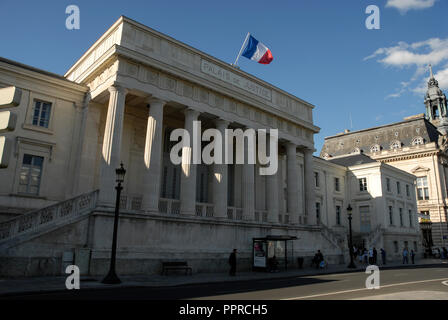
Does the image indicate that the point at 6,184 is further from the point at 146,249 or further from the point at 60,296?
the point at 60,296

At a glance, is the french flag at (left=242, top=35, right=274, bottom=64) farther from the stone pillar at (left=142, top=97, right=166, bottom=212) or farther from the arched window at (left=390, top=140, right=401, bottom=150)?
the arched window at (left=390, top=140, right=401, bottom=150)

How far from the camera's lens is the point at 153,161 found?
20656 mm

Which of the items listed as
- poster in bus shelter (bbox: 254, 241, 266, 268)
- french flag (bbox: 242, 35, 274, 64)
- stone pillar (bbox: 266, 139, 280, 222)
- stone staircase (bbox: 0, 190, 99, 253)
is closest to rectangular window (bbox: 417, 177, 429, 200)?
stone pillar (bbox: 266, 139, 280, 222)

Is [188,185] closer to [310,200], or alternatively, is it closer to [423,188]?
[310,200]

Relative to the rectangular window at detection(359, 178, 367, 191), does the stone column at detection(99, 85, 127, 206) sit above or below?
below

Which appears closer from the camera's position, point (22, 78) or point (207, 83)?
A: point (22, 78)

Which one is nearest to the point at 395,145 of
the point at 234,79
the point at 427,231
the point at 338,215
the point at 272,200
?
the point at 427,231

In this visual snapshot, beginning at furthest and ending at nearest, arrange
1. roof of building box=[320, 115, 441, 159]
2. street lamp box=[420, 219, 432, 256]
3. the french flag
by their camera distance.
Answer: roof of building box=[320, 115, 441, 159]
street lamp box=[420, 219, 432, 256]
the french flag

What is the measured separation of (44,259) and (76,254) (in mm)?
1398

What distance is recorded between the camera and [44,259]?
15953mm

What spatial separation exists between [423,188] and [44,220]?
Answer: 5880cm

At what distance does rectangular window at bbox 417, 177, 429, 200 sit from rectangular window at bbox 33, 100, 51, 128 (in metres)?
57.5

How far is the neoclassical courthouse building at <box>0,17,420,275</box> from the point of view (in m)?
17.4

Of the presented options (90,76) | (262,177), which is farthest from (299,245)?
(90,76)
